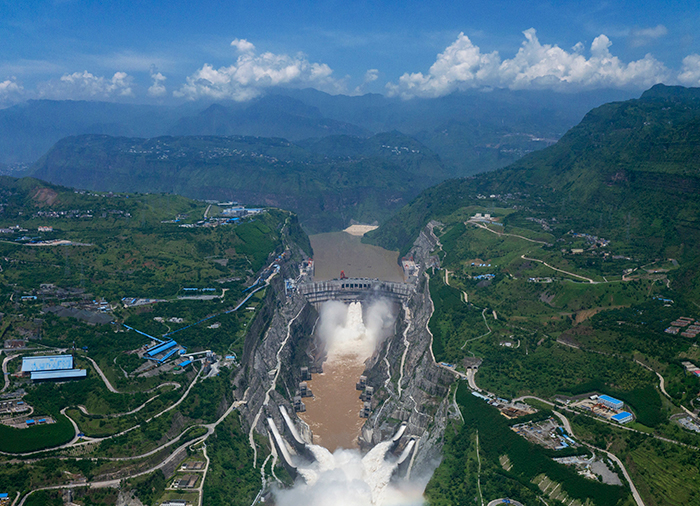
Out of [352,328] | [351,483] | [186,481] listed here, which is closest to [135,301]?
[352,328]

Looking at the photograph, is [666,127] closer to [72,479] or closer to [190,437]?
[190,437]

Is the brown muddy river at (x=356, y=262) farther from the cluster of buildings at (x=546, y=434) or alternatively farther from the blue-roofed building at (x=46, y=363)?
the cluster of buildings at (x=546, y=434)

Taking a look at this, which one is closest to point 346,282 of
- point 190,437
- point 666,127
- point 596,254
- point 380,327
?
point 380,327

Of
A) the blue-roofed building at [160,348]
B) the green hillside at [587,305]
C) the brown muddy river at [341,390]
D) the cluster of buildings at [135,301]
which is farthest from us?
the cluster of buildings at [135,301]

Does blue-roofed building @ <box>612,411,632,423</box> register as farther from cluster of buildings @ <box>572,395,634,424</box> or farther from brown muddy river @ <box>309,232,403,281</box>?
brown muddy river @ <box>309,232,403,281</box>

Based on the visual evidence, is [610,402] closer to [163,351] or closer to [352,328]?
[163,351]

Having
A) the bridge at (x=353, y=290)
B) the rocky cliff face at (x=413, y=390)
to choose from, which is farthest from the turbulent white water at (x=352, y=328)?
the rocky cliff face at (x=413, y=390)

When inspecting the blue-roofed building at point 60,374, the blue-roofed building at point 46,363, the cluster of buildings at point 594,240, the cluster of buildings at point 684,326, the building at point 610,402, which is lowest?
the blue-roofed building at point 60,374
